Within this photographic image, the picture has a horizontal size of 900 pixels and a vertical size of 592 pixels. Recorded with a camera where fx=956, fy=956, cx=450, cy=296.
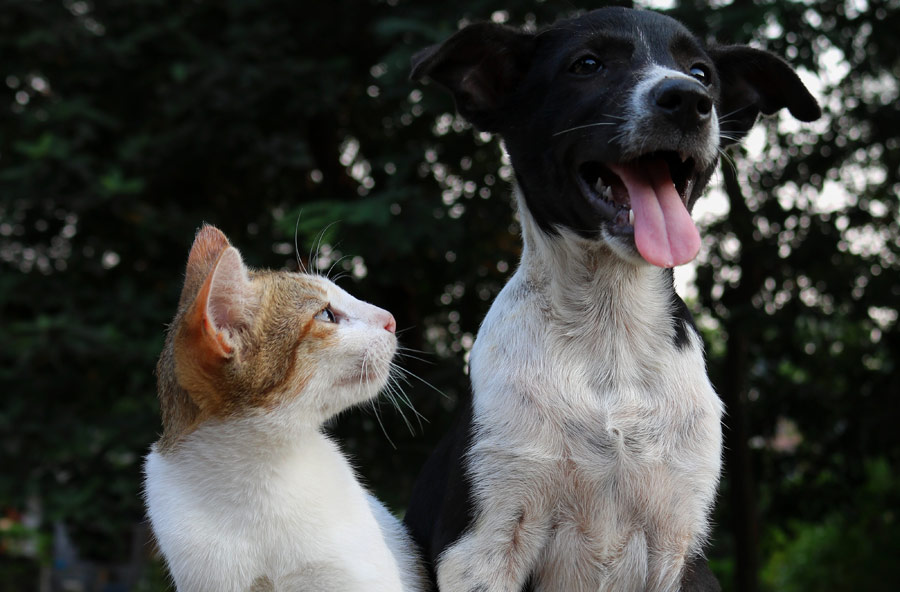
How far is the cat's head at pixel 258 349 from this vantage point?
2.34 meters

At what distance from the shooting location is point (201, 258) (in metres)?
2.56

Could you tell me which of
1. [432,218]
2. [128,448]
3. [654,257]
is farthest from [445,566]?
[128,448]

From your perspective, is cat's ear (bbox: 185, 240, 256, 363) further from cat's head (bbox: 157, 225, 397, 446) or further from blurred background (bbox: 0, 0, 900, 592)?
blurred background (bbox: 0, 0, 900, 592)

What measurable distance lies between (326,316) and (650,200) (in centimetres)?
94

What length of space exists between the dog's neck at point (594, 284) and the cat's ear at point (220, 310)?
82 cm

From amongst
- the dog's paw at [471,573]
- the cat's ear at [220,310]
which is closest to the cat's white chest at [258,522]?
the dog's paw at [471,573]

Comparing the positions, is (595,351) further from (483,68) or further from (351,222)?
(351,222)

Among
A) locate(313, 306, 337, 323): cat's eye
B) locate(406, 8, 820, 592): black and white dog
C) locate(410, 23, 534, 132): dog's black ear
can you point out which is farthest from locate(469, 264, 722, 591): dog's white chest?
locate(410, 23, 534, 132): dog's black ear

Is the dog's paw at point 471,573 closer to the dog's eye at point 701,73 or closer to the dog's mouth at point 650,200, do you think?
the dog's mouth at point 650,200

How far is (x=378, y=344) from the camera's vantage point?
261 centimetres

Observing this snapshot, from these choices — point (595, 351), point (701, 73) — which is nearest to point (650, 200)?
point (595, 351)

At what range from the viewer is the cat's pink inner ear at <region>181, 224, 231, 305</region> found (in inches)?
97.1

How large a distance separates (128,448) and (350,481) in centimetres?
449

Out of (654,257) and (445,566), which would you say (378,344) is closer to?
(445,566)
